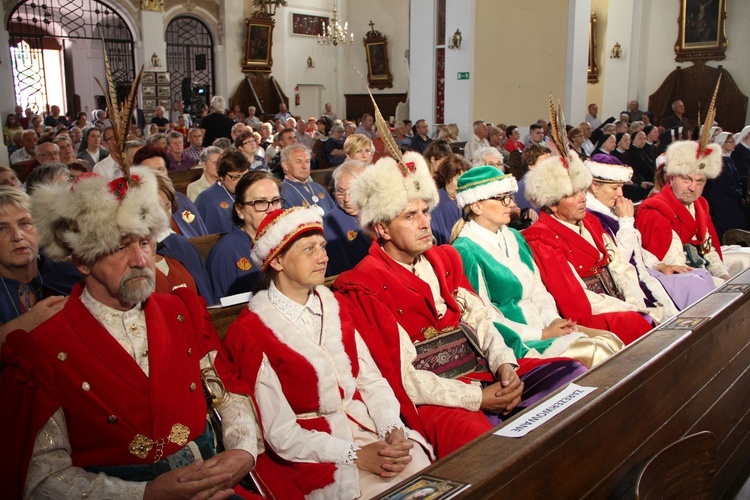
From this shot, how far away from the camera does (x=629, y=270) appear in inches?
174

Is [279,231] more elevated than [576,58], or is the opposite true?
[576,58]

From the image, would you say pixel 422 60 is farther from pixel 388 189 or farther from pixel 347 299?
pixel 347 299

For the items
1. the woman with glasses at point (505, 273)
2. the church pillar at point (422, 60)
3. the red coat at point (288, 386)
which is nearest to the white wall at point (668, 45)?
the church pillar at point (422, 60)

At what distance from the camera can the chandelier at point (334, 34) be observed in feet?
64.8

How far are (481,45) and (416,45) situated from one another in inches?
51.6

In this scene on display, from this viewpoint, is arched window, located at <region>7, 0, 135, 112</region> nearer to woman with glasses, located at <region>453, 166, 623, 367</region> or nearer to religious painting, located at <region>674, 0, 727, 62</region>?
religious painting, located at <region>674, 0, 727, 62</region>

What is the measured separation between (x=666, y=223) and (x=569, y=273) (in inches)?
62.5

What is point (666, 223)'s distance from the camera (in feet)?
16.6

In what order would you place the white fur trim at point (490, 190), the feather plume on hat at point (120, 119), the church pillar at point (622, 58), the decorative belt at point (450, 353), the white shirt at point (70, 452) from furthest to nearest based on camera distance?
the church pillar at point (622, 58)
the white fur trim at point (490, 190)
the decorative belt at point (450, 353)
the feather plume on hat at point (120, 119)
the white shirt at point (70, 452)

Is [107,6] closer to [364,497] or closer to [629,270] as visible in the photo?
[629,270]

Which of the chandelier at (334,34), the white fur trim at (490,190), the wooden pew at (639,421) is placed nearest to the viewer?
the wooden pew at (639,421)

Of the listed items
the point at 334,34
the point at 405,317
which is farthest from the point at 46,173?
the point at 334,34

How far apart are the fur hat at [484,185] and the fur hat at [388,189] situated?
1.74ft

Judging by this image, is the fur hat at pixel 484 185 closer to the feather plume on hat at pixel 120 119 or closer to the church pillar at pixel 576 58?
the feather plume on hat at pixel 120 119
